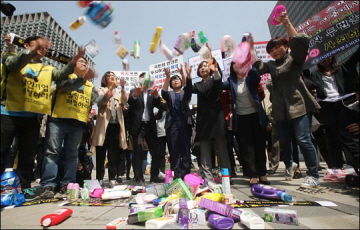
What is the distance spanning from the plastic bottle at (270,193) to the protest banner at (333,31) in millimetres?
2599

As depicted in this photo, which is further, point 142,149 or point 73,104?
point 142,149

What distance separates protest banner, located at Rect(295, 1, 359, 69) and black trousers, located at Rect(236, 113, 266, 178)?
160cm

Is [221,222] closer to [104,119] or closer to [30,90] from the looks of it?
[30,90]

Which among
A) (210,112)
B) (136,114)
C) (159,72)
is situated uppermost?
(159,72)

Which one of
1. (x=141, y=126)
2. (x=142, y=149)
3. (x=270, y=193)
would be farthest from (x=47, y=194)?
(x=270, y=193)

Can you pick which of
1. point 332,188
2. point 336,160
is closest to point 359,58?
point 332,188

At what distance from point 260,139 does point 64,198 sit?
2.83 meters

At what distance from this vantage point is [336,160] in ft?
11.8

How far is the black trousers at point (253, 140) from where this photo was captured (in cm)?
320

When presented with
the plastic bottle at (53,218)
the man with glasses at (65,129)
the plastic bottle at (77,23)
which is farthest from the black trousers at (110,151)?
the plastic bottle at (53,218)

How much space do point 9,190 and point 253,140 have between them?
3.13 metres

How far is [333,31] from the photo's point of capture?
398cm

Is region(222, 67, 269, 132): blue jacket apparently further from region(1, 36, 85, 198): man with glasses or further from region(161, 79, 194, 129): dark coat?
region(1, 36, 85, 198): man with glasses

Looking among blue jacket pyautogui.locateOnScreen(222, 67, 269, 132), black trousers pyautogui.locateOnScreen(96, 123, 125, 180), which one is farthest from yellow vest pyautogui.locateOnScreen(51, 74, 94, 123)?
blue jacket pyautogui.locateOnScreen(222, 67, 269, 132)
